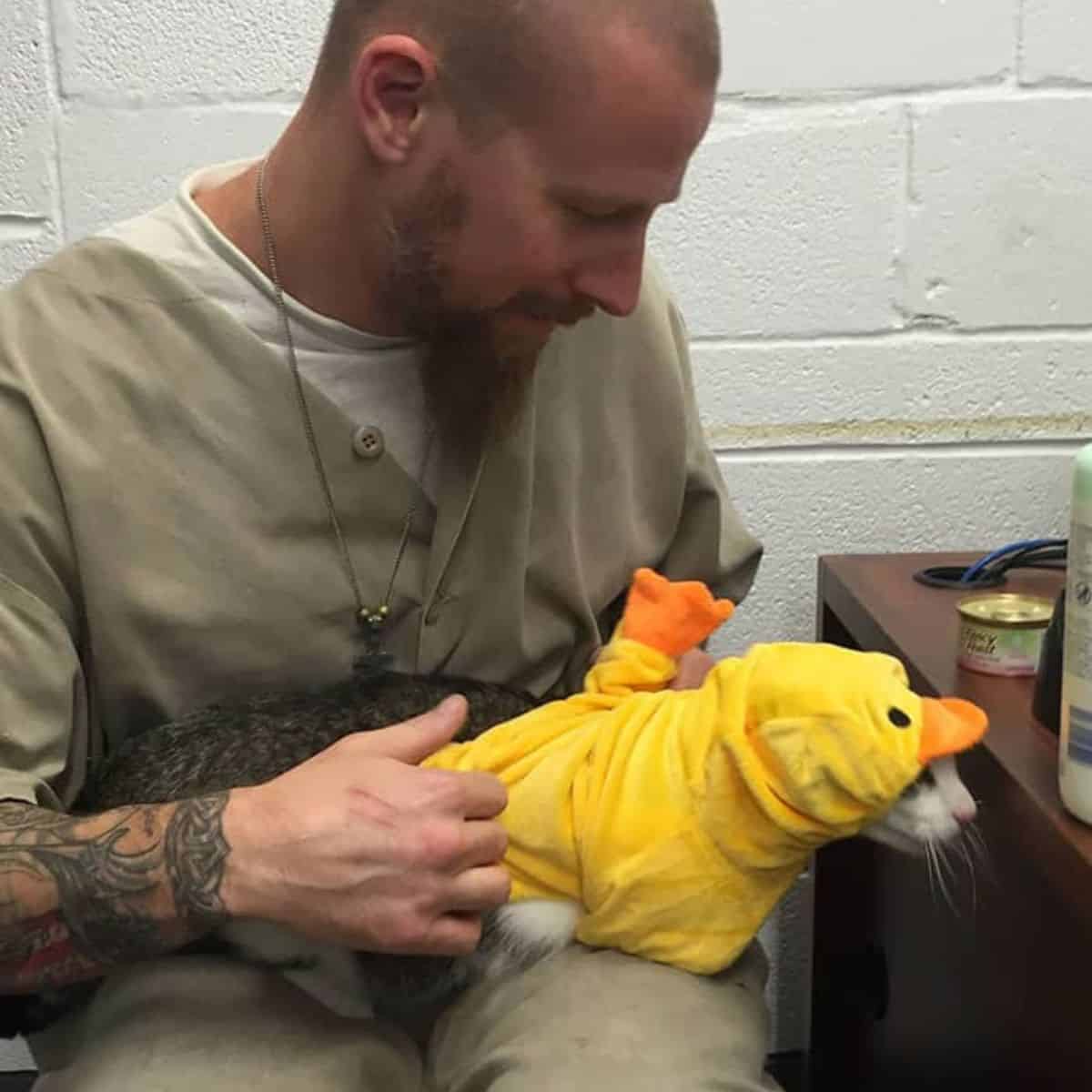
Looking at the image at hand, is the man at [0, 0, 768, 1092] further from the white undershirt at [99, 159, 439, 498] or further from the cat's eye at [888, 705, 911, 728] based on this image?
the cat's eye at [888, 705, 911, 728]

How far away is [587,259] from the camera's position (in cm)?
86

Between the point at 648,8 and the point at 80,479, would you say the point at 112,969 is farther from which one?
the point at 648,8

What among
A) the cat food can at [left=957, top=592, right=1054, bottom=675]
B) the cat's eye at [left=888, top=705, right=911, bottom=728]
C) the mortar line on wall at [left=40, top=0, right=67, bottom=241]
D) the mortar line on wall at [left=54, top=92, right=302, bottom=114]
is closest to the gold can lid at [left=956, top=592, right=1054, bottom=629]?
the cat food can at [left=957, top=592, right=1054, bottom=675]

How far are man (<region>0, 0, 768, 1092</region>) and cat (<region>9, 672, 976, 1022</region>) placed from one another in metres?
0.02

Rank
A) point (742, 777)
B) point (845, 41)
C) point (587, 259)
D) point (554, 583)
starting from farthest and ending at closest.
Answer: point (845, 41), point (554, 583), point (587, 259), point (742, 777)

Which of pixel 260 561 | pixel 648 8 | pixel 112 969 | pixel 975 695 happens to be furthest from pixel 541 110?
pixel 112 969

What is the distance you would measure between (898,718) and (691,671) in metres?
0.26

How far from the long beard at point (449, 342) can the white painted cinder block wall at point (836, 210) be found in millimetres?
366

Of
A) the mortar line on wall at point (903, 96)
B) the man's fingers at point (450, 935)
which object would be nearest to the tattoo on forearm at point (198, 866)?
the man's fingers at point (450, 935)

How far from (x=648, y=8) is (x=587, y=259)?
0.15 m

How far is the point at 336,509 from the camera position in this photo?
93 centimetres

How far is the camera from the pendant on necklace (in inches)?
37.3

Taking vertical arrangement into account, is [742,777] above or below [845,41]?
below

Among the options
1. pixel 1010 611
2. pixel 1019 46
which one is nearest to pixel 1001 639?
pixel 1010 611
